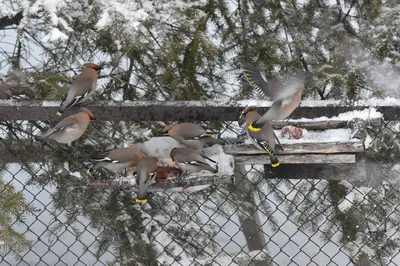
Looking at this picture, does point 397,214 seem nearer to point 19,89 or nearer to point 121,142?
point 121,142

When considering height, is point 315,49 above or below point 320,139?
below

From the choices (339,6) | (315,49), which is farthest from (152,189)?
(339,6)

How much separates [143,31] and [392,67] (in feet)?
4.49

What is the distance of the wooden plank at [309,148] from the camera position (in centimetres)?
264

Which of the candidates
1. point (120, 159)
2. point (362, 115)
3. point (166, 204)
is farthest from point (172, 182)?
point (166, 204)

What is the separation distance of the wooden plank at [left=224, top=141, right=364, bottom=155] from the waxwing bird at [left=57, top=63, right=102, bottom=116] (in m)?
0.71

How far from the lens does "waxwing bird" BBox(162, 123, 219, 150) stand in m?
2.93

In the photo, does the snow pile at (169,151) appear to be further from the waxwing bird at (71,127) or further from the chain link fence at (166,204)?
the chain link fence at (166,204)

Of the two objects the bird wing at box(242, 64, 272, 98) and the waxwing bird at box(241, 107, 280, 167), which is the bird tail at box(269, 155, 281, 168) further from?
the bird wing at box(242, 64, 272, 98)

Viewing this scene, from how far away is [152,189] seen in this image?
2824 millimetres

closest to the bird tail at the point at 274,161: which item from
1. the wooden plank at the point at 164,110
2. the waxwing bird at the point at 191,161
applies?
the waxwing bird at the point at 191,161

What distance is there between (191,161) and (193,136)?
19 cm

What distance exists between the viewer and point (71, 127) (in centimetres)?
304

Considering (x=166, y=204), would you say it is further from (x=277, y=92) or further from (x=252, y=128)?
(x=252, y=128)
